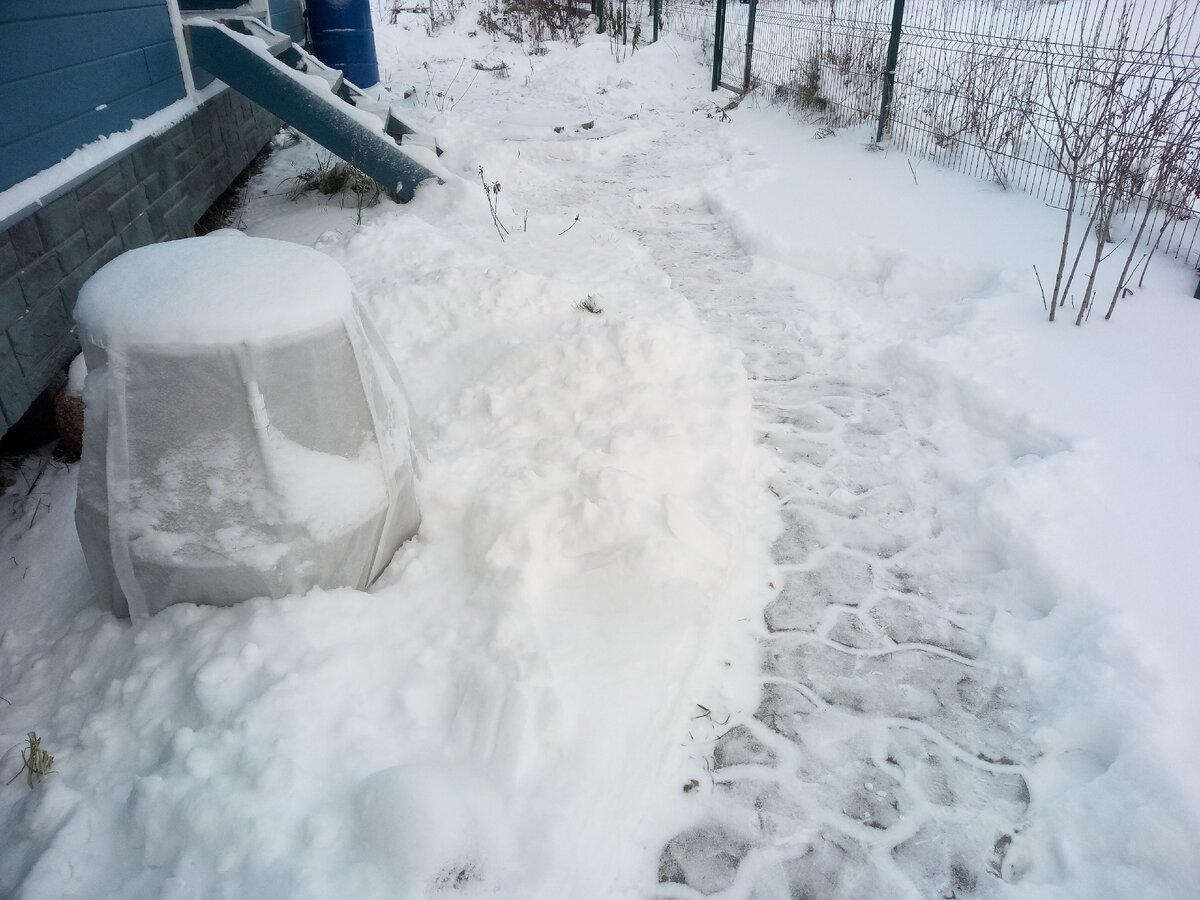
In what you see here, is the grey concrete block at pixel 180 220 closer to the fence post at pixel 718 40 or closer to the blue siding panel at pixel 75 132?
the blue siding panel at pixel 75 132

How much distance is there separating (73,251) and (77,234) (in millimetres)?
98

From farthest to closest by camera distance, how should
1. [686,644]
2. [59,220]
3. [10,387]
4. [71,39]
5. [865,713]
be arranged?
[71,39], [59,220], [10,387], [686,644], [865,713]

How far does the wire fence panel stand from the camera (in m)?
4.42

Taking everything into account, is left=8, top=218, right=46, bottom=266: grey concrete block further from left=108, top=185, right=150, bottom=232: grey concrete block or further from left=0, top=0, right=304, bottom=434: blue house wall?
left=108, top=185, right=150, bottom=232: grey concrete block

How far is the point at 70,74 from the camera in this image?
3570 mm

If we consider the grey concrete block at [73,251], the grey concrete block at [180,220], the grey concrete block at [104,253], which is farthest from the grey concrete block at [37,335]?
the grey concrete block at [180,220]

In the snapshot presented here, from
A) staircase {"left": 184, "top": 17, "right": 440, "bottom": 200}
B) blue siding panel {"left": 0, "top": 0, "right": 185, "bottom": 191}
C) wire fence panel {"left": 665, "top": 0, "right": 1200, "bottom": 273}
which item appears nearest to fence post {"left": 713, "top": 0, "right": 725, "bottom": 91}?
wire fence panel {"left": 665, "top": 0, "right": 1200, "bottom": 273}

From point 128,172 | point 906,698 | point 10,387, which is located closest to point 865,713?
point 906,698

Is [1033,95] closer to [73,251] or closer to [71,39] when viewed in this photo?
[71,39]

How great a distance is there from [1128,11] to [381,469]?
6808 mm

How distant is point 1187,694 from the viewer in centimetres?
213

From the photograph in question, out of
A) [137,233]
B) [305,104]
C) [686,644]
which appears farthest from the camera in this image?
[305,104]

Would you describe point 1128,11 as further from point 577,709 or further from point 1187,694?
point 577,709

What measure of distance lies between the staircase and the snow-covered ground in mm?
1715
